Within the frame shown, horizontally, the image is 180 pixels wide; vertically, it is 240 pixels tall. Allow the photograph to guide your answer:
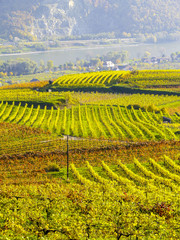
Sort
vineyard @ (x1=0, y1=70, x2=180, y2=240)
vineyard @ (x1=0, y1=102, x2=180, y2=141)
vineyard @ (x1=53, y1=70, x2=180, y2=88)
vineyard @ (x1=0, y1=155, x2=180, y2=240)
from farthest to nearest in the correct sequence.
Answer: vineyard @ (x1=53, y1=70, x2=180, y2=88) < vineyard @ (x1=0, y1=102, x2=180, y2=141) < vineyard @ (x1=0, y1=70, x2=180, y2=240) < vineyard @ (x1=0, y1=155, x2=180, y2=240)

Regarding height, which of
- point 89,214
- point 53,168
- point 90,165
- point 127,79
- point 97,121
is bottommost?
point 53,168

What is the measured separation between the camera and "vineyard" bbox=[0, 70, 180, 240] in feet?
80.3

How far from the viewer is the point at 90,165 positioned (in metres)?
48.8

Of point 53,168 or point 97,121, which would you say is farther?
point 97,121

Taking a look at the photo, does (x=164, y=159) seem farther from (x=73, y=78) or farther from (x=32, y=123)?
(x=73, y=78)

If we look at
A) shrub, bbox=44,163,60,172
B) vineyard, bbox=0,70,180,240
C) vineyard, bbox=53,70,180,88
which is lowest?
shrub, bbox=44,163,60,172

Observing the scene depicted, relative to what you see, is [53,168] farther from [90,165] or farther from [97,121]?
[97,121]

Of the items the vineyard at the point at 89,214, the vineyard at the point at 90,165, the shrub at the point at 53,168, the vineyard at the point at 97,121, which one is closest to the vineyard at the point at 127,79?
the vineyard at the point at 90,165

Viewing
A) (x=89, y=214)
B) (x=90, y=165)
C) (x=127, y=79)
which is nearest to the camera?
(x=89, y=214)

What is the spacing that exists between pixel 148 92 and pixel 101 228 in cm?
8852

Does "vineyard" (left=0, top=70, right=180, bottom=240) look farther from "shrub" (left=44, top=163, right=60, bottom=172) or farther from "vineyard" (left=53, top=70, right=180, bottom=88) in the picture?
"vineyard" (left=53, top=70, right=180, bottom=88)

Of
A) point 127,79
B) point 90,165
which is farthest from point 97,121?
point 127,79

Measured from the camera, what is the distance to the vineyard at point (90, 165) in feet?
80.3

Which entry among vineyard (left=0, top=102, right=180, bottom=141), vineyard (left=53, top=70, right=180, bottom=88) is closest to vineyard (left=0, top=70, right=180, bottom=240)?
vineyard (left=0, top=102, right=180, bottom=141)
